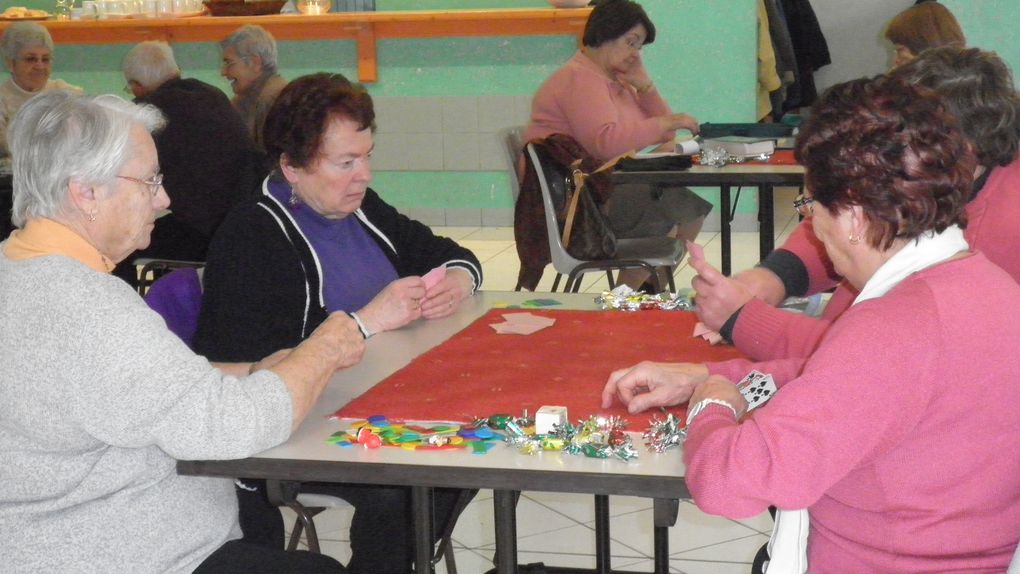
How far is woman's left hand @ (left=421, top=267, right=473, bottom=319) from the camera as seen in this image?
2.51 meters

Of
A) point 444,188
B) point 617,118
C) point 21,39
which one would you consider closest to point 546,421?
point 617,118

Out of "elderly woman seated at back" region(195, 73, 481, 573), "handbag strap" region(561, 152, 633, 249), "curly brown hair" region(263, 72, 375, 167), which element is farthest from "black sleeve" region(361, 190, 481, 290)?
"handbag strap" region(561, 152, 633, 249)

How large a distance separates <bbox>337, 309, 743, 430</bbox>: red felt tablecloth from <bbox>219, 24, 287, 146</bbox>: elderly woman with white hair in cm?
372

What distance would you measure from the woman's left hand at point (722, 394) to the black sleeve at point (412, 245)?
116 centimetres

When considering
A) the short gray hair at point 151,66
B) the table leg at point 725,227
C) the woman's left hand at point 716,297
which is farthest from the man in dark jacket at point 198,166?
the woman's left hand at point 716,297

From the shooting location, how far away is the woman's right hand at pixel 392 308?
2.40 meters

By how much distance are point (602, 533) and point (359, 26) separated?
5.48m

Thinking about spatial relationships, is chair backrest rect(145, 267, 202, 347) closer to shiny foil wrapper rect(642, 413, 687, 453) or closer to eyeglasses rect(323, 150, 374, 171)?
eyeglasses rect(323, 150, 374, 171)

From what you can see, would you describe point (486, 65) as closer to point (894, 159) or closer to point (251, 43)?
point (251, 43)

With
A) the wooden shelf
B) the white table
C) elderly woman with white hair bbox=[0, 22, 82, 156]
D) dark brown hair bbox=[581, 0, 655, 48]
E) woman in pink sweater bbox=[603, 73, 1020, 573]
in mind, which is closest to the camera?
woman in pink sweater bbox=[603, 73, 1020, 573]

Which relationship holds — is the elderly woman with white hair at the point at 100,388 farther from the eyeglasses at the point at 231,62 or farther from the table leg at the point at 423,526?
the eyeglasses at the point at 231,62

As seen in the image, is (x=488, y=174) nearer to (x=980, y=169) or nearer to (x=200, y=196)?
(x=200, y=196)

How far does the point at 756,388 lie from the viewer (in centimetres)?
→ 180

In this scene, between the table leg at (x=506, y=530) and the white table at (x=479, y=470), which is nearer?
the white table at (x=479, y=470)
